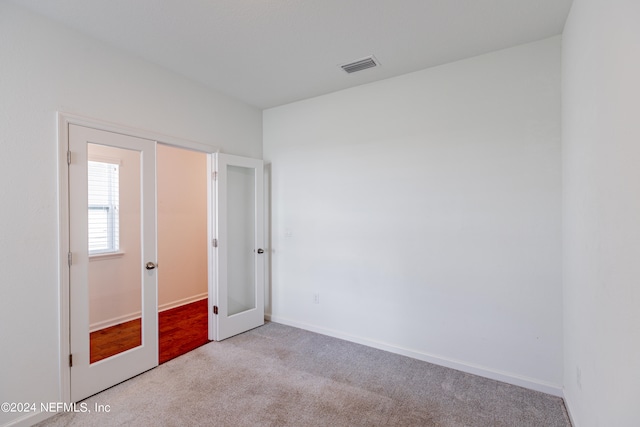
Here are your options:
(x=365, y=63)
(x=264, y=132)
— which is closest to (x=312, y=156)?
(x=264, y=132)

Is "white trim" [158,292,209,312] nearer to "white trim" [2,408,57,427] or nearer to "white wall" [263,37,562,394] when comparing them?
"white wall" [263,37,562,394]

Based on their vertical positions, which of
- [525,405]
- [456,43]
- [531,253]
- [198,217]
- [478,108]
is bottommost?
[525,405]

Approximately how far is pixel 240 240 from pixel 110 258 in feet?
4.78

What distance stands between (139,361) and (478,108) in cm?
398

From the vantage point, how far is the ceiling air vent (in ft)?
9.29

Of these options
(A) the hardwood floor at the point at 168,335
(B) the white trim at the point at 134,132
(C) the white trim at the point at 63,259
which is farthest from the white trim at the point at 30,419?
(B) the white trim at the point at 134,132

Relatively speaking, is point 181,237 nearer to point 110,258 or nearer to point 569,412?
point 110,258

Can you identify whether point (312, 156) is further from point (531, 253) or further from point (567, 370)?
point (567, 370)

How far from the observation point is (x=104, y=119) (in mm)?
2525

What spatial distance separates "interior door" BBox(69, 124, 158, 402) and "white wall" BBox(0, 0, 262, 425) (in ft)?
0.46

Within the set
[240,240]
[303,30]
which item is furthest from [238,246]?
[303,30]

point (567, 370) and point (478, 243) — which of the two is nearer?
point (567, 370)

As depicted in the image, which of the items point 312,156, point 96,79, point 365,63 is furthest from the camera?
point 312,156

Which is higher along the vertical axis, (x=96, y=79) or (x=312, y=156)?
(x=96, y=79)
